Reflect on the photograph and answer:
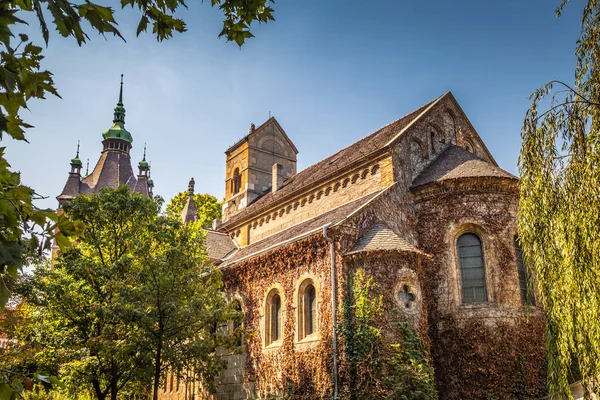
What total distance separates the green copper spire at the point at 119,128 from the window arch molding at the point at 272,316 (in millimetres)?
62285

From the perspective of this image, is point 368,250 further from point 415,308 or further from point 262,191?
point 262,191

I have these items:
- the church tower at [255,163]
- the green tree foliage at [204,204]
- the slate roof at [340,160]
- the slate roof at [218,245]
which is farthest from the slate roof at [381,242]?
the green tree foliage at [204,204]

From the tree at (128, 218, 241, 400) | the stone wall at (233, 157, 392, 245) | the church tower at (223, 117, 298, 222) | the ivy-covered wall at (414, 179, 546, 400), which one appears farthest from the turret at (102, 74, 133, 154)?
A: the ivy-covered wall at (414, 179, 546, 400)

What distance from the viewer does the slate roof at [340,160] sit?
22.4 metres

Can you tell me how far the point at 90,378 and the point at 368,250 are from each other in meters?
10.1

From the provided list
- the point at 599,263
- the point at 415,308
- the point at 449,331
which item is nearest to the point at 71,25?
the point at 599,263

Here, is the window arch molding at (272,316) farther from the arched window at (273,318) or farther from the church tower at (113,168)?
the church tower at (113,168)

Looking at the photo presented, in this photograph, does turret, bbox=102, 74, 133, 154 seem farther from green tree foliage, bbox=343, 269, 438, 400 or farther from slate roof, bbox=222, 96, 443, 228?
green tree foliage, bbox=343, 269, 438, 400

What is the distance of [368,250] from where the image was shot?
17.4 m

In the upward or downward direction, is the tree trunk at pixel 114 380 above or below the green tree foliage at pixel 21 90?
below

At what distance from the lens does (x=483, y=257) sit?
743 inches

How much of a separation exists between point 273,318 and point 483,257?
8043 millimetres

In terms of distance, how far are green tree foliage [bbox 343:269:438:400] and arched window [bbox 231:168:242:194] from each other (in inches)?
681

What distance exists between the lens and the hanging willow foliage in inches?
360
